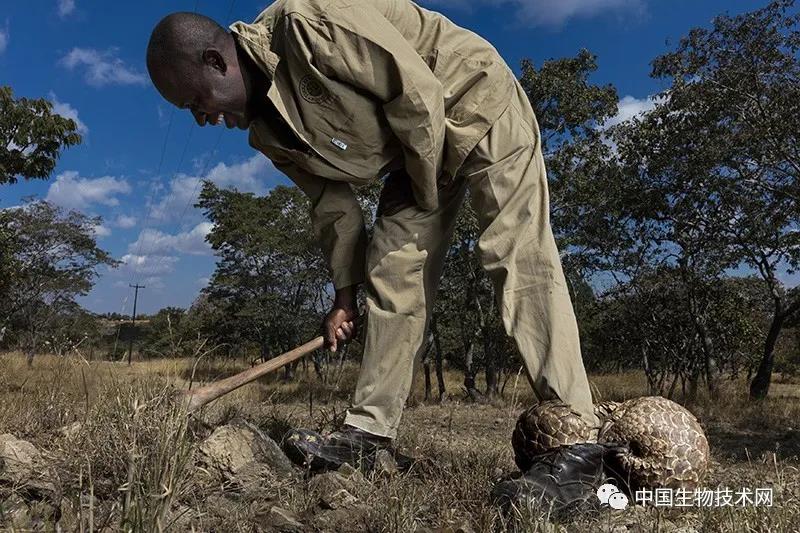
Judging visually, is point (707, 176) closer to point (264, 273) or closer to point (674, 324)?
point (674, 324)

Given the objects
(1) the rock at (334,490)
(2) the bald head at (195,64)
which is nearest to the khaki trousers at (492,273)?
(1) the rock at (334,490)

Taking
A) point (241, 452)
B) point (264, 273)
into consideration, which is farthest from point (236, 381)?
point (264, 273)

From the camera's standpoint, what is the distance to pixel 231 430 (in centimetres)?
203

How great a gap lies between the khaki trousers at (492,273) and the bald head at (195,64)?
2.40 ft

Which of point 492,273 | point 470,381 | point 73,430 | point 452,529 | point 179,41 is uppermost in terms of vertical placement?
point 179,41

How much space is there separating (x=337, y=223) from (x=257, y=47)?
74cm

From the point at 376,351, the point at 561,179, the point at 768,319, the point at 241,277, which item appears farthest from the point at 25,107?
the point at 768,319

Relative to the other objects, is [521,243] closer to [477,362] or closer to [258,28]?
[258,28]

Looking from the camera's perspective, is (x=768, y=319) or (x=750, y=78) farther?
(x=768, y=319)

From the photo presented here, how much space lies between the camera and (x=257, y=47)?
2082mm

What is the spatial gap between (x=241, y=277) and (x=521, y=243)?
21.9m

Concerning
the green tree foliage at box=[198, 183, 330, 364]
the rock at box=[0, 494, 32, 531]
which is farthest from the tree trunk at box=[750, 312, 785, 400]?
the rock at box=[0, 494, 32, 531]

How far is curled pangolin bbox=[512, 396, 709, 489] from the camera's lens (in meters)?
1.84

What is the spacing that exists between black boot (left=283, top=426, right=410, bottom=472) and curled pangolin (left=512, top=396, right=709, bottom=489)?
0.50 meters
